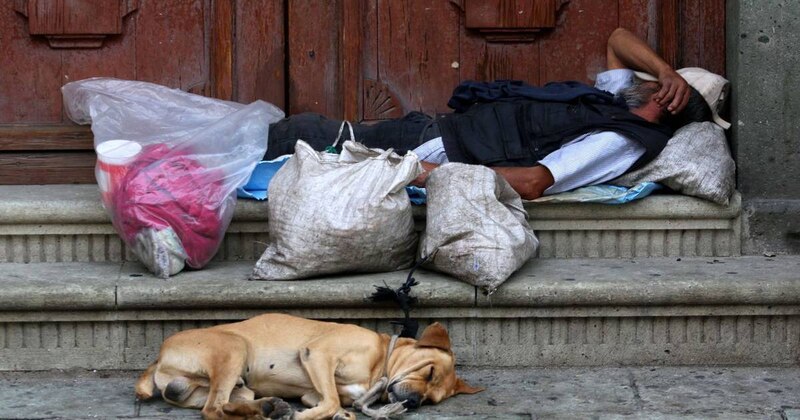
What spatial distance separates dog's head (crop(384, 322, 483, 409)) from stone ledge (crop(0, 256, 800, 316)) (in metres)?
0.35

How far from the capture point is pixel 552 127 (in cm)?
515

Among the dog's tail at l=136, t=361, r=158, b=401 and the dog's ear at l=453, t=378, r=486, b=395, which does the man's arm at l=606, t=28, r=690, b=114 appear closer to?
the dog's ear at l=453, t=378, r=486, b=395

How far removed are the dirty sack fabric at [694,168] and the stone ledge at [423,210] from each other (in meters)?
0.06

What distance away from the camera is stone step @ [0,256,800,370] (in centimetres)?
457

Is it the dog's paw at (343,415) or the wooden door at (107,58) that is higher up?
the wooden door at (107,58)

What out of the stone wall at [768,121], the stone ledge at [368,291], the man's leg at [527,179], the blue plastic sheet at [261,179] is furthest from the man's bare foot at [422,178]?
the stone wall at [768,121]

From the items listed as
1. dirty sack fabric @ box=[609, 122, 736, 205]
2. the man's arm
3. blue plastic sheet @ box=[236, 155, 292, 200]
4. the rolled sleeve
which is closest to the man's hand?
the man's arm

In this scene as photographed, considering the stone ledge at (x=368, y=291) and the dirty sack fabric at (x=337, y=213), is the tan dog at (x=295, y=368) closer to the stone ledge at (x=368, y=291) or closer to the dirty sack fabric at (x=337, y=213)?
the stone ledge at (x=368, y=291)

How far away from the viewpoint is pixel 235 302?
457cm

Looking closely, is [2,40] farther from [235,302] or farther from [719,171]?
[719,171]

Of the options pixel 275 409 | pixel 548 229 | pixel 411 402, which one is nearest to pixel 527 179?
pixel 548 229

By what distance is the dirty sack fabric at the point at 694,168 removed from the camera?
5004 millimetres

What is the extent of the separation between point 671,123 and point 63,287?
250 cm

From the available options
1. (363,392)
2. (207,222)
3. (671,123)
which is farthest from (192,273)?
(671,123)
